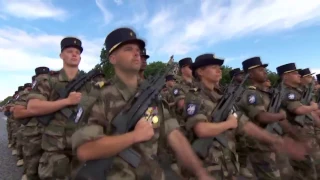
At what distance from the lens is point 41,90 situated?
5.18m

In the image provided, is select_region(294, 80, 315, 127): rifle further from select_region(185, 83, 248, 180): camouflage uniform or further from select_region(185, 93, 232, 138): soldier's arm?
select_region(185, 93, 232, 138): soldier's arm

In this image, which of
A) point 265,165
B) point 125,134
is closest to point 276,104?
point 265,165

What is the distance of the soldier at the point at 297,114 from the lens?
635cm

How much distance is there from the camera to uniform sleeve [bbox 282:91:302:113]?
636 centimetres

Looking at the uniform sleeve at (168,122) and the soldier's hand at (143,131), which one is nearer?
the soldier's hand at (143,131)

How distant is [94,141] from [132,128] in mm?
338

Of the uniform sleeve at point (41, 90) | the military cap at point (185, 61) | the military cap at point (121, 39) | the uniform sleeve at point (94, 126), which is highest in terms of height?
the military cap at point (185, 61)

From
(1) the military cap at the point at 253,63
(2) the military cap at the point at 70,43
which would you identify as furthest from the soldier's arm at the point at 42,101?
(1) the military cap at the point at 253,63

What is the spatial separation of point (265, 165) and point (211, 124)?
7.74ft

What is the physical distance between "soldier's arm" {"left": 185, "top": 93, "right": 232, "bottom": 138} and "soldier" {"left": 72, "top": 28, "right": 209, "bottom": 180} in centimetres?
83

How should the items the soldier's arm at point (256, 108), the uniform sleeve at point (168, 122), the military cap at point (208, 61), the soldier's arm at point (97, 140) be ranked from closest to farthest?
the soldier's arm at point (97, 140) → the uniform sleeve at point (168, 122) → the military cap at point (208, 61) → the soldier's arm at point (256, 108)

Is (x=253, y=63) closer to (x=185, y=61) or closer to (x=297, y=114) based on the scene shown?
(x=297, y=114)

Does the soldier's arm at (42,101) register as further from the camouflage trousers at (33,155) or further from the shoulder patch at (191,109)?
the shoulder patch at (191,109)

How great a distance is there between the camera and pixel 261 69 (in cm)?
630
